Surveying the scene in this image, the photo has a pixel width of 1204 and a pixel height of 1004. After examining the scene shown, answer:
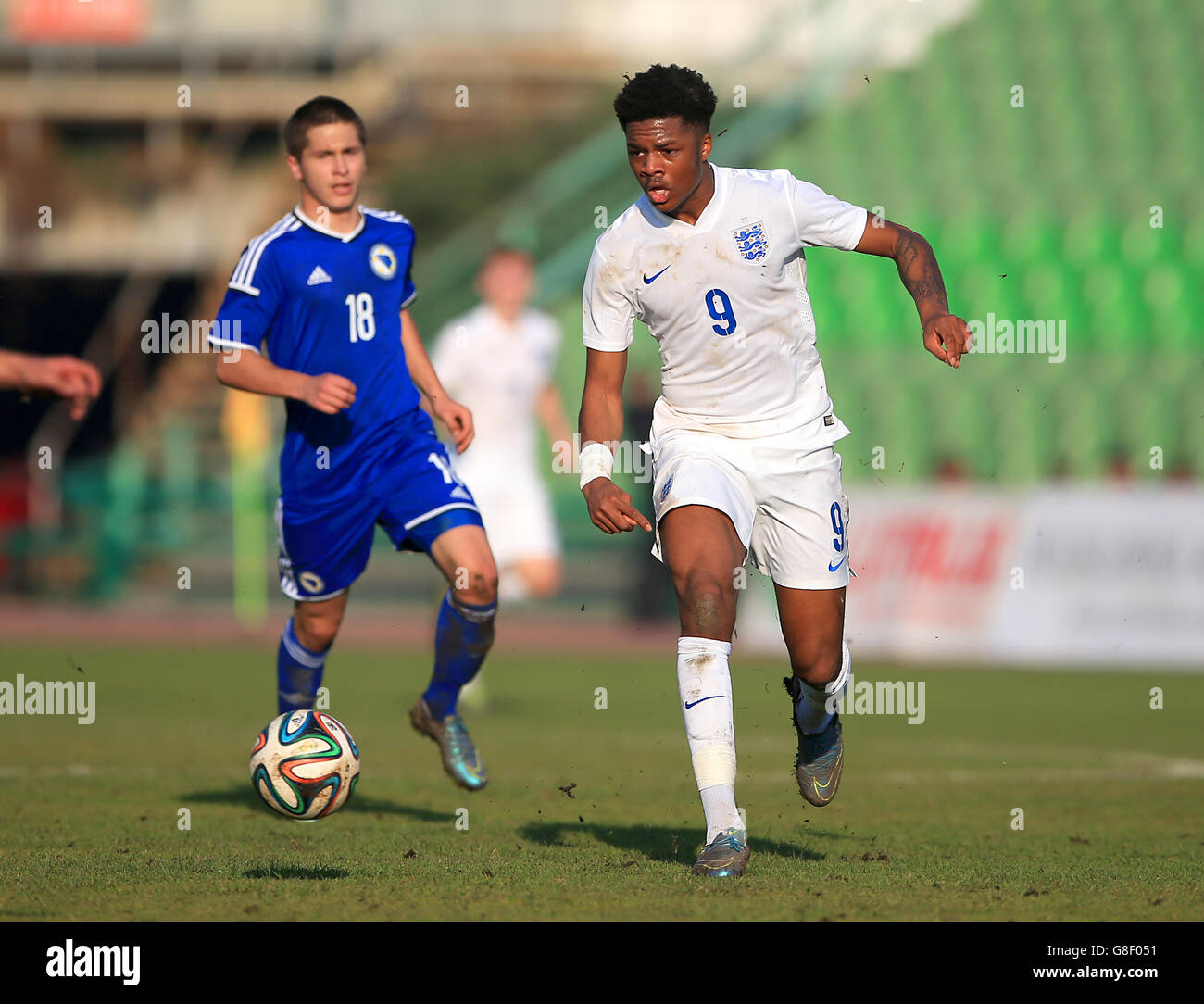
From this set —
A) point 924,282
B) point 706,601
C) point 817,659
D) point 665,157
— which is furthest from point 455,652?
point 924,282

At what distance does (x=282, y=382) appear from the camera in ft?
22.9

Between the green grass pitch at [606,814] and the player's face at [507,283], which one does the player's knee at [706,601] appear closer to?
the green grass pitch at [606,814]

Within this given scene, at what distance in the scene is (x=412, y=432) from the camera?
25.2 feet

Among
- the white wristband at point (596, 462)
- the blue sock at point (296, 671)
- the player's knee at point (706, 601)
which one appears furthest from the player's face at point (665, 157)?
the blue sock at point (296, 671)

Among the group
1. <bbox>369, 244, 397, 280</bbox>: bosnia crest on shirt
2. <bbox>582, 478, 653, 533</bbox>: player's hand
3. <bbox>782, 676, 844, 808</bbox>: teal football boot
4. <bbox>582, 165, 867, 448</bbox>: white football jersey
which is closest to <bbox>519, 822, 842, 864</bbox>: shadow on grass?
<bbox>782, 676, 844, 808</bbox>: teal football boot

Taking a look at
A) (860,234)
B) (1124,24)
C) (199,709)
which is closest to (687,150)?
(860,234)

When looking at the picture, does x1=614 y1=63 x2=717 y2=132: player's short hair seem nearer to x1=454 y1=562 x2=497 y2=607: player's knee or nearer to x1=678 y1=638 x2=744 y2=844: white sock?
x1=678 y1=638 x2=744 y2=844: white sock

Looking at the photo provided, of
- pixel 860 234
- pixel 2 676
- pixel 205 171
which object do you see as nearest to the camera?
pixel 860 234

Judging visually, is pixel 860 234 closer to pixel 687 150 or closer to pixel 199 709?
pixel 687 150

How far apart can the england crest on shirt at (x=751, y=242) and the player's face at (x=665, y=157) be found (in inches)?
9.3

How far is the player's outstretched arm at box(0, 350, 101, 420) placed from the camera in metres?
5.07

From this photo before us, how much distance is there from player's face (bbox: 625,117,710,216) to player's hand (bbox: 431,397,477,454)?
73.7 inches

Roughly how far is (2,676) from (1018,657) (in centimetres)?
868

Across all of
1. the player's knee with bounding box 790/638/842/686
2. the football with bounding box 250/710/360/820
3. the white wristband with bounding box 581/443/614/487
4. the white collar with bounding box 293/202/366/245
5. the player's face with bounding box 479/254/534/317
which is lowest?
the football with bounding box 250/710/360/820
